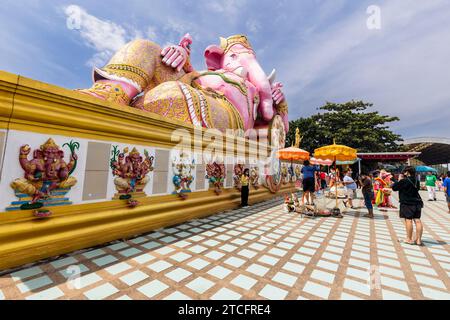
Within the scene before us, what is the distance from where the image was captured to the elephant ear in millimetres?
9586

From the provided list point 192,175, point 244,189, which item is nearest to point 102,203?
point 192,175

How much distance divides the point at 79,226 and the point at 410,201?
4.98 meters

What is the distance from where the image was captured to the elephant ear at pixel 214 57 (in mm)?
9586

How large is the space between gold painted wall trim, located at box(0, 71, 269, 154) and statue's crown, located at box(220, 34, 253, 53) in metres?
7.99

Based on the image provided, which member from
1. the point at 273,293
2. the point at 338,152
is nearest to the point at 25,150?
the point at 273,293

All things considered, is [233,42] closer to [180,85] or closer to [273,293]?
[180,85]

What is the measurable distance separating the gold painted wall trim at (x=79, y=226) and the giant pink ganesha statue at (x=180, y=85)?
2370 millimetres

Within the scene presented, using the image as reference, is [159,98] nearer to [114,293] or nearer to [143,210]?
[143,210]

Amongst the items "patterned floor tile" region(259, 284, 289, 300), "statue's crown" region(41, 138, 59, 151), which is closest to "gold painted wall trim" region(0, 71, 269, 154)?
"statue's crown" region(41, 138, 59, 151)

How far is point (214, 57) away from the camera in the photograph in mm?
9914

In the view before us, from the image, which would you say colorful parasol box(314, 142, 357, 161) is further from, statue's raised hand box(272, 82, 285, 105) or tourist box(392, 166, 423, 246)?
statue's raised hand box(272, 82, 285, 105)

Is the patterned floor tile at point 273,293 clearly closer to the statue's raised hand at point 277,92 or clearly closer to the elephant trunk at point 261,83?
the elephant trunk at point 261,83

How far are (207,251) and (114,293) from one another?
126cm

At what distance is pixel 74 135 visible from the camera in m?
2.68
